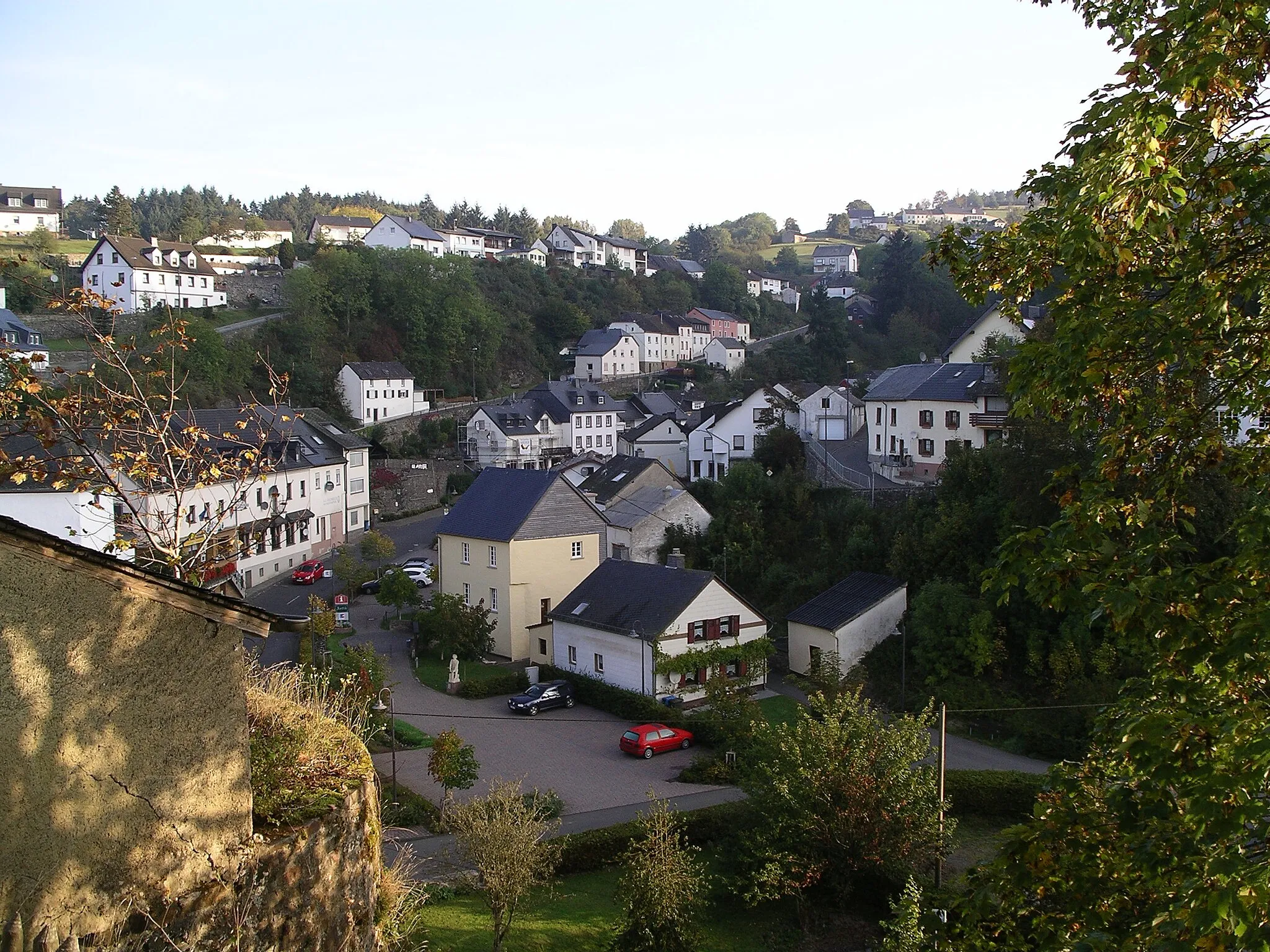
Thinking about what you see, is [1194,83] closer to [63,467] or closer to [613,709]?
[63,467]

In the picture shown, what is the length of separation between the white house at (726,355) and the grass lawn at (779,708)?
2385 inches

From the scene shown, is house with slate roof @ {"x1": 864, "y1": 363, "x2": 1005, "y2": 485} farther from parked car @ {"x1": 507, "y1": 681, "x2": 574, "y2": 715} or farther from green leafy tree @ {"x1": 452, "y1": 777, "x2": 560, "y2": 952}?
green leafy tree @ {"x1": 452, "y1": 777, "x2": 560, "y2": 952}

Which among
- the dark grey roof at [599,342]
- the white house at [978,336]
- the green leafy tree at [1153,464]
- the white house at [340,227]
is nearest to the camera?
the green leafy tree at [1153,464]

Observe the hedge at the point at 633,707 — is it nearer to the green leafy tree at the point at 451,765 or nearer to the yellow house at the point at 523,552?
the yellow house at the point at 523,552

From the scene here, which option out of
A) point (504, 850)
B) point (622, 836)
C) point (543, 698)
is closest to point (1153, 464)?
point (504, 850)

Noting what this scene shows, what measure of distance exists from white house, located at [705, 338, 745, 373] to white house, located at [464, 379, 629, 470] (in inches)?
799

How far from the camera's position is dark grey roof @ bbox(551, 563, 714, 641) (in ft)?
94.8

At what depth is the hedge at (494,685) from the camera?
96.9 ft

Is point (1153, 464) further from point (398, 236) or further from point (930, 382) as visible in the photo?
point (398, 236)

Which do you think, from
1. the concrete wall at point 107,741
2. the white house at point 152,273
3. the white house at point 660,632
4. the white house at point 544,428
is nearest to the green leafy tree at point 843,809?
the white house at point 660,632

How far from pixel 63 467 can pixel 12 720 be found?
442cm

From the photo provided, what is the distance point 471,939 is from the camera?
15578 mm

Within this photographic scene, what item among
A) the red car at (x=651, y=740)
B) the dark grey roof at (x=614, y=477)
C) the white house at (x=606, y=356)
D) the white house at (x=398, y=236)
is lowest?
the red car at (x=651, y=740)

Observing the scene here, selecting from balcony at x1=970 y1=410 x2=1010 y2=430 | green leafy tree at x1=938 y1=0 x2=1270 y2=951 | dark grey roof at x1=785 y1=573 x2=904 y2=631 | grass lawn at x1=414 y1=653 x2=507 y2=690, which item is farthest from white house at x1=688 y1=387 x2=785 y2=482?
green leafy tree at x1=938 y1=0 x2=1270 y2=951
